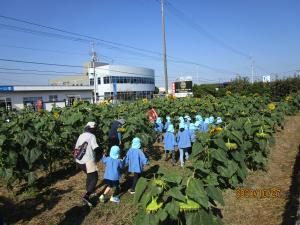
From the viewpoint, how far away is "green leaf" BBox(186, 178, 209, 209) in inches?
121

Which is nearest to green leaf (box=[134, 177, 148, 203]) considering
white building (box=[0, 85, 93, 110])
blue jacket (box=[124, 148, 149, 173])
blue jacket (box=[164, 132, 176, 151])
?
blue jacket (box=[124, 148, 149, 173])

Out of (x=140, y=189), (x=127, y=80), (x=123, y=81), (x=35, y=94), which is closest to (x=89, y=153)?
(x=140, y=189)

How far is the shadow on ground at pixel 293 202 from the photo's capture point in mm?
5414

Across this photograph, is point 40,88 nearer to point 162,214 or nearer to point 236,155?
point 236,155

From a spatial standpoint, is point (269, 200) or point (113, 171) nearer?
point (269, 200)

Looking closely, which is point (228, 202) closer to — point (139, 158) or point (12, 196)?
point (139, 158)

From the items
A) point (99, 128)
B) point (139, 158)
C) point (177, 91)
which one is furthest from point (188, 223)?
point (177, 91)

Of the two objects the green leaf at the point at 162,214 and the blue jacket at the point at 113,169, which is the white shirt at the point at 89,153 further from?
the green leaf at the point at 162,214

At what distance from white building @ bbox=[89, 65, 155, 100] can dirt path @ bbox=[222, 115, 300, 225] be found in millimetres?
60864

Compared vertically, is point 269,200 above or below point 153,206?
below

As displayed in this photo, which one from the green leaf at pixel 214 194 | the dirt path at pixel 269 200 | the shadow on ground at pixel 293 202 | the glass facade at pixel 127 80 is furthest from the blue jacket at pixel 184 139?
the glass facade at pixel 127 80

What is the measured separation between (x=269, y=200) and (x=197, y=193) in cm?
402

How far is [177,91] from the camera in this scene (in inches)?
1754

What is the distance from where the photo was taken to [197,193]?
3.12 m
